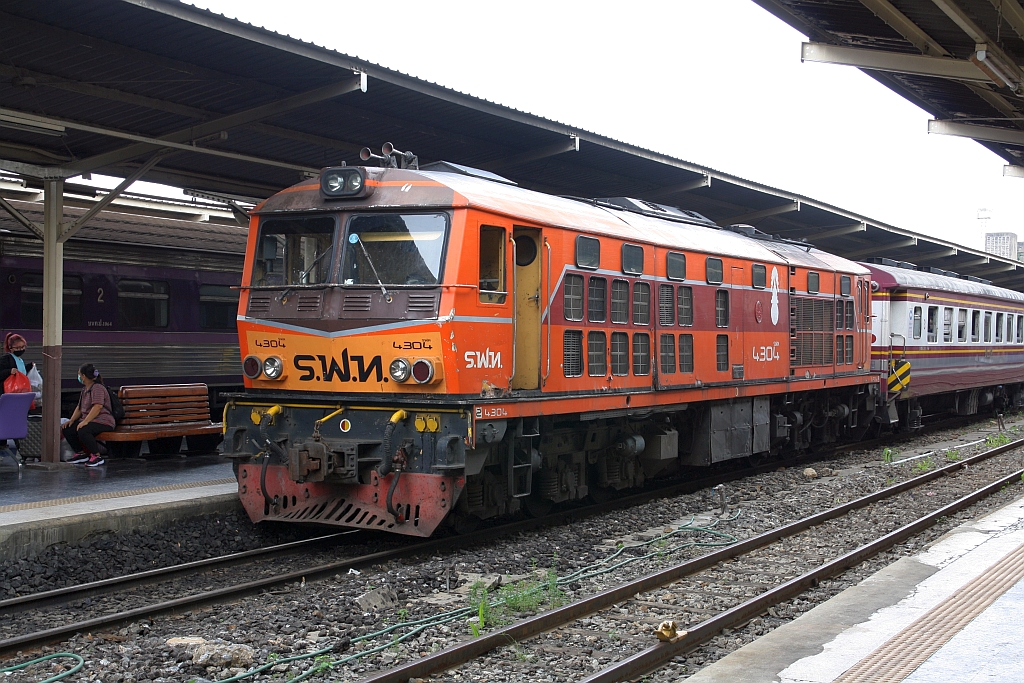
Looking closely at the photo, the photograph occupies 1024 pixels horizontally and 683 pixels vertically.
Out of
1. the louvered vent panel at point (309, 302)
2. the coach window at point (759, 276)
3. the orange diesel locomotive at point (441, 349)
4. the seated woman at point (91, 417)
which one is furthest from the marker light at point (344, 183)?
the coach window at point (759, 276)

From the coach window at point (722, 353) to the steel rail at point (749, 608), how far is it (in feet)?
11.1

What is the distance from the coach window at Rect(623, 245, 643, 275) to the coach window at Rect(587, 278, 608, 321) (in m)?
0.49

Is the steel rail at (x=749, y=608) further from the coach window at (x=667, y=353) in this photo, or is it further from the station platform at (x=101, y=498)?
the station platform at (x=101, y=498)

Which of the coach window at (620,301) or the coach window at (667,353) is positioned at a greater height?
the coach window at (620,301)

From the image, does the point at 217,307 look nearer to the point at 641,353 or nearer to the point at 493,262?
the point at 641,353

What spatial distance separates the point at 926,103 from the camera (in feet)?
52.6

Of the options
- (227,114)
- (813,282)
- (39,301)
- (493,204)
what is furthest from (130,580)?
(813,282)

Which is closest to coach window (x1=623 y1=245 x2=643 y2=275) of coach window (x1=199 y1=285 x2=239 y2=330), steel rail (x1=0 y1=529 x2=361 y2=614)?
steel rail (x1=0 y1=529 x2=361 y2=614)

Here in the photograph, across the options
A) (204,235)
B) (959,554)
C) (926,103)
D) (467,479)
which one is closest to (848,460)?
(926,103)

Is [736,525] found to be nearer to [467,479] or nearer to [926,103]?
[467,479]

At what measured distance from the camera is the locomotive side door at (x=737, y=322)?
13.9 meters

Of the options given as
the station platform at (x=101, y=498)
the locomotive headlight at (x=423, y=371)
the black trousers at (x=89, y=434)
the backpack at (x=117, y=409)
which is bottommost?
the station platform at (x=101, y=498)

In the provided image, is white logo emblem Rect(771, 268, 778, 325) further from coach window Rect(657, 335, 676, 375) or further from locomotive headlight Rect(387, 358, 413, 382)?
locomotive headlight Rect(387, 358, 413, 382)

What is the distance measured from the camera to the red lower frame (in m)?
8.77
